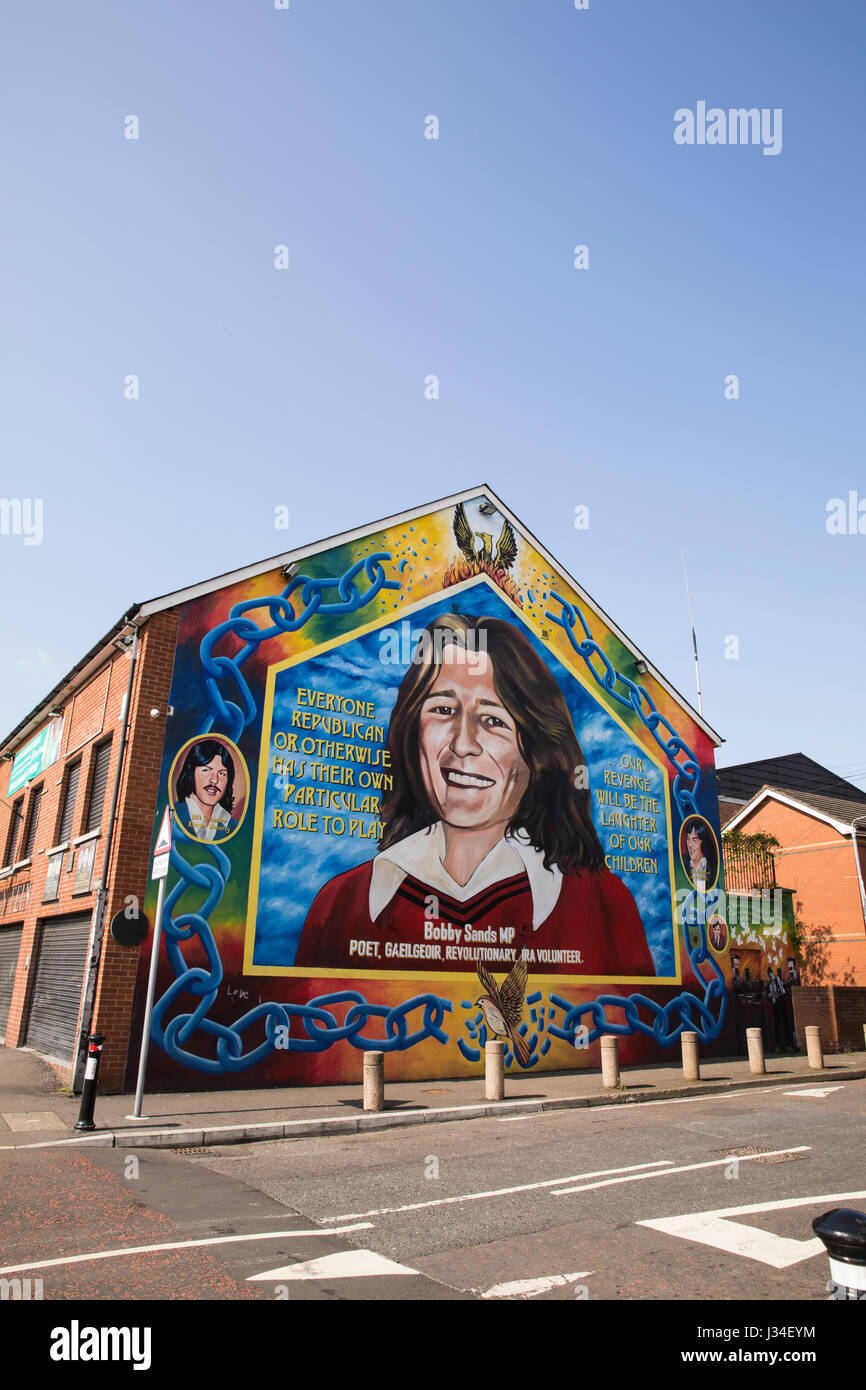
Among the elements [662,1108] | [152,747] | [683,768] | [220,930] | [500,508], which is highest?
[500,508]

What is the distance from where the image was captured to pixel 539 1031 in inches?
701

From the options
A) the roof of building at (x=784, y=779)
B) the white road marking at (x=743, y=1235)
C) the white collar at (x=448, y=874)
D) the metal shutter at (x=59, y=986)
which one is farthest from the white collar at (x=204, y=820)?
the roof of building at (x=784, y=779)

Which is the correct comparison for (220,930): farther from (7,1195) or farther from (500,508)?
(500,508)

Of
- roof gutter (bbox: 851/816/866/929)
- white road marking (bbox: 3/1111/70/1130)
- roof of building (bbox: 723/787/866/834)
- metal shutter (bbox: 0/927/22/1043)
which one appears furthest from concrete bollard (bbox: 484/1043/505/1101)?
roof of building (bbox: 723/787/866/834)

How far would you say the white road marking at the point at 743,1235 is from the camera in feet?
20.0

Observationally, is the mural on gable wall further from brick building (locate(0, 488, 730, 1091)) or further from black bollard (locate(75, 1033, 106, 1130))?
black bollard (locate(75, 1033, 106, 1130))

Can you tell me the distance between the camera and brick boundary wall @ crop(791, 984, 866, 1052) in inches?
918

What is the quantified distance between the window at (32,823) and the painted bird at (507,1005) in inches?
437

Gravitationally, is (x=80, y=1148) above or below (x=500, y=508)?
below

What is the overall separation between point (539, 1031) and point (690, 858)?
254 inches

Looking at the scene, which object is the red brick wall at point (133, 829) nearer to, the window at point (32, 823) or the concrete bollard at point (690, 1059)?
the window at point (32, 823)

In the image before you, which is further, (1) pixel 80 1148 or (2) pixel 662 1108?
(2) pixel 662 1108

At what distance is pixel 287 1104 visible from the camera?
42.0ft
